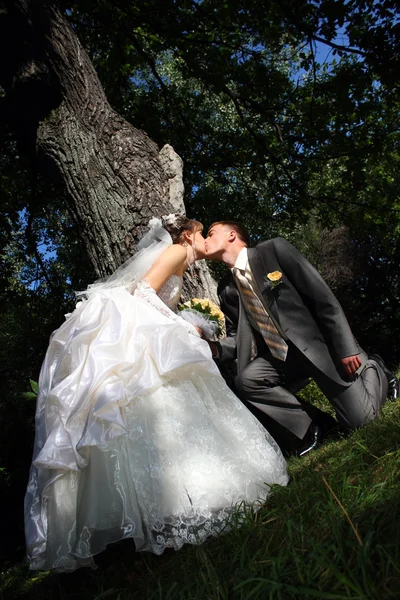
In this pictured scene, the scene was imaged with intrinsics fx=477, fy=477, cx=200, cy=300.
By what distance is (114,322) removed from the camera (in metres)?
3.12

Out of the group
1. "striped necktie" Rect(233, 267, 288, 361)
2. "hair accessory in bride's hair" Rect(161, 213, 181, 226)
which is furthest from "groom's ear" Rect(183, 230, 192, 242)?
"striped necktie" Rect(233, 267, 288, 361)

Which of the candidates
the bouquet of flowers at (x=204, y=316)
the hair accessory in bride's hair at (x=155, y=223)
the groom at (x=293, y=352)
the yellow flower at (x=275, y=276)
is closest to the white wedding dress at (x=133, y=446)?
the bouquet of flowers at (x=204, y=316)

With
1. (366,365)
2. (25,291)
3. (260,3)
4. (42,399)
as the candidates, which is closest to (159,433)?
(42,399)

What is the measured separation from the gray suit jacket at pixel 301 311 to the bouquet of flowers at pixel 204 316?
0.28m

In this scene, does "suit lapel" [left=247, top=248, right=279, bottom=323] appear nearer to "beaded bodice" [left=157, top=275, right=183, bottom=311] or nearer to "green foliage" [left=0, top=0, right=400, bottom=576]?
"beaded bodice" [left=157, top=275, right=183, bottom=311]

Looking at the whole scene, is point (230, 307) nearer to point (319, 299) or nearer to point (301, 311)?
point (301, 311)

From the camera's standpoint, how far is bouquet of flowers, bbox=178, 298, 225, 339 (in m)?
3.71

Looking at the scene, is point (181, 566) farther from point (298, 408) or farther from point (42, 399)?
point (298, 408)

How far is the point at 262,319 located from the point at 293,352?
1.32ft

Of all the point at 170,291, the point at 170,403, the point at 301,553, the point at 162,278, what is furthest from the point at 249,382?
the point at 301,553

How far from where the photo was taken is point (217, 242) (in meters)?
4.42

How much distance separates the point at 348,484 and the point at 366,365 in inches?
77.5

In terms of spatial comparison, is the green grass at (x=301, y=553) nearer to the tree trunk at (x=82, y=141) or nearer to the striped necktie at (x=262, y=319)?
the striped necktie at (x=262, y=319)

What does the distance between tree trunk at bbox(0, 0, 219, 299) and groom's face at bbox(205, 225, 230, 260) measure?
36 centimetres
